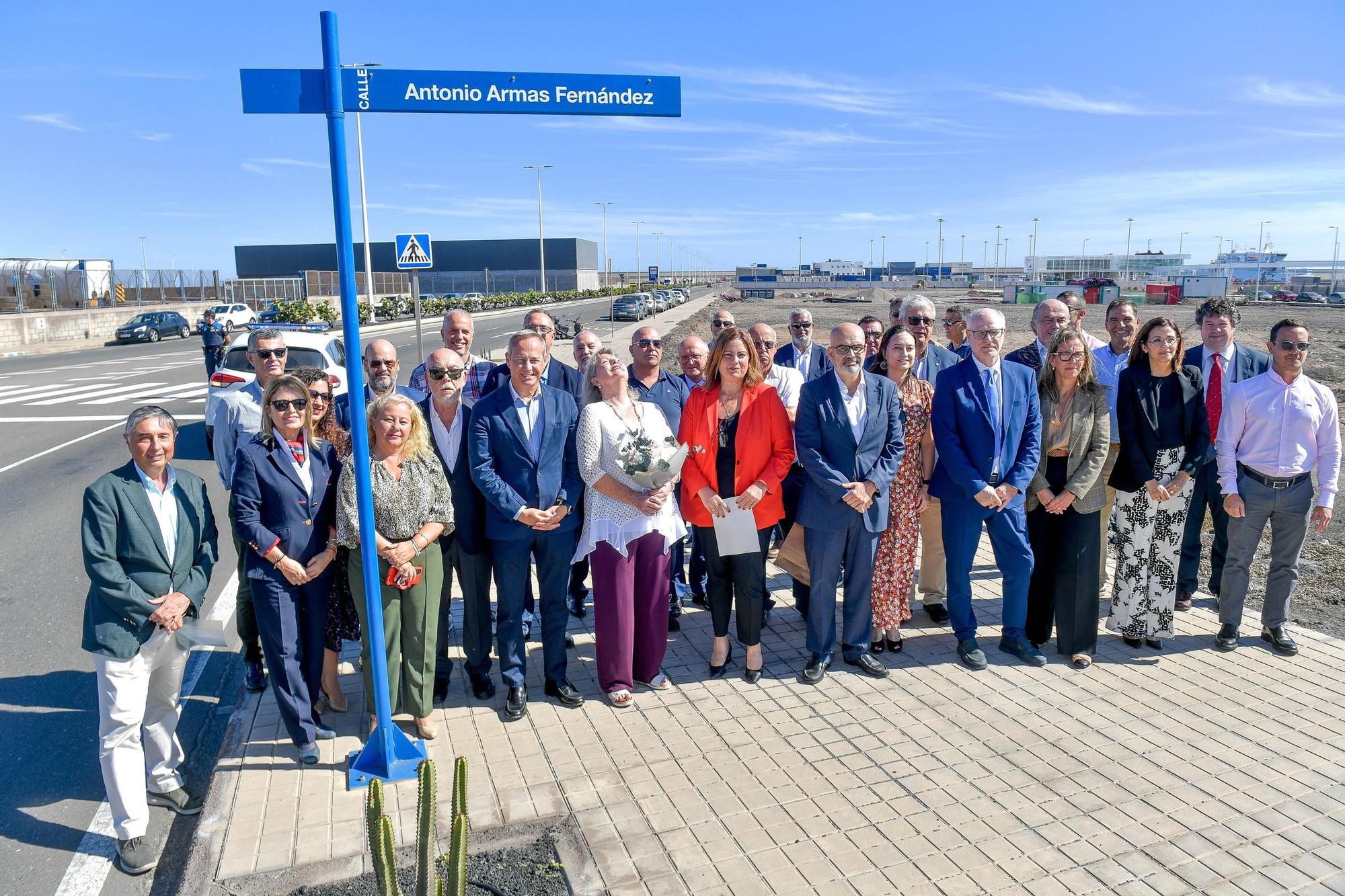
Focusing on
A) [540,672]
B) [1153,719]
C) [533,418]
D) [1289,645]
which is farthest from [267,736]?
[1289,645]

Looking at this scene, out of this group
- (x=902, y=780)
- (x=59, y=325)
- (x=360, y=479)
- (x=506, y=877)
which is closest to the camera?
(x=506, y=877)

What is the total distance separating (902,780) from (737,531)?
5.31ft

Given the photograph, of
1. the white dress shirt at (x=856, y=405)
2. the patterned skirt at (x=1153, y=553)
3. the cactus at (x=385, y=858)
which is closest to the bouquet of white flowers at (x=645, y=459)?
the white dress shirt at (x=856, y=405)

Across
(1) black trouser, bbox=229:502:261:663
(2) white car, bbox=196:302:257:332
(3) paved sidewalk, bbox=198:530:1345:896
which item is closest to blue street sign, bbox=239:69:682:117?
(1) black trouser, bbox=229:502:261:663

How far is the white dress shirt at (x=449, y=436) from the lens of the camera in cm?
484

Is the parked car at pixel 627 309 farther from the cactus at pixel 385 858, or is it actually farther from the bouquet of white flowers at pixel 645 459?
the cactus at pixel 385 858

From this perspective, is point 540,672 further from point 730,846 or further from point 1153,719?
point 1153,719

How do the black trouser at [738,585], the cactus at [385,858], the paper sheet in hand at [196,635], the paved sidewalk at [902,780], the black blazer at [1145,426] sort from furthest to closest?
the black blazer at [1145,426] < the black trouser at [738,585] < the paper sheet in hand at [196,635] < the paved sidewalk at [902,780] < the cactus at [385,858]

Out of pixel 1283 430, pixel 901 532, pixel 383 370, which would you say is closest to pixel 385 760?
pixel 383 370

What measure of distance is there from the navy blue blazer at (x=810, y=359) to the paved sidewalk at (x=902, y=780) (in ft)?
9.05

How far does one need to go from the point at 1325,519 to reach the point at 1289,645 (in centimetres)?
86

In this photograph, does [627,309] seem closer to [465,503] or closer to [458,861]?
[465,503]

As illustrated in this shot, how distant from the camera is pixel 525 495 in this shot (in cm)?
471

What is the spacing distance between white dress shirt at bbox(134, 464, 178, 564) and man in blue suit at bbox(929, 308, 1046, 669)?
421cm
